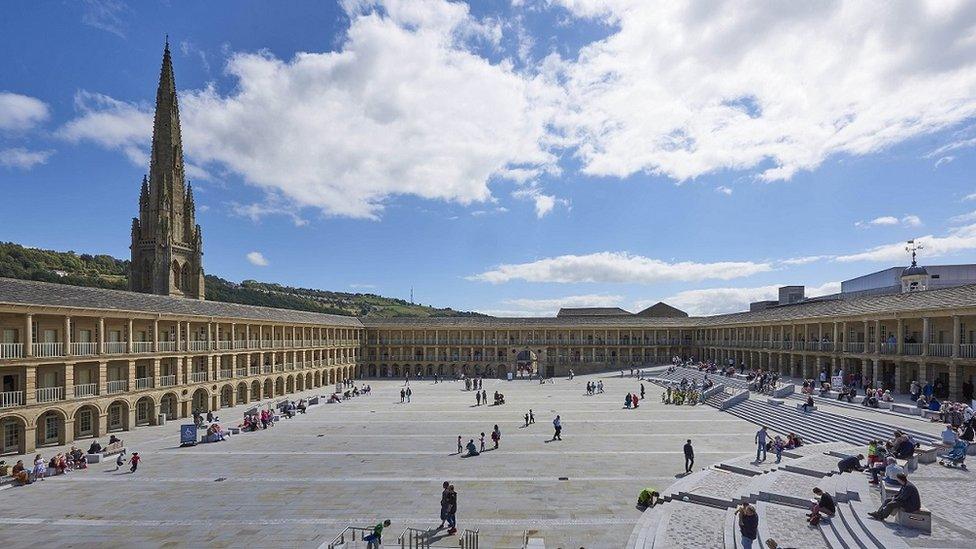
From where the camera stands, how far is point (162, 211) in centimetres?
6188

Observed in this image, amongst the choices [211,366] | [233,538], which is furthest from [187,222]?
[233,538]

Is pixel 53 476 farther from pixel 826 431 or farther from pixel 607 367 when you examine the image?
pixel 607 367

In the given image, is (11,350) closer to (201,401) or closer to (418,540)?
(201,401)

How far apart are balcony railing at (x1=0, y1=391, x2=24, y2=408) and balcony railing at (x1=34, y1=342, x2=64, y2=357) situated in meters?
2.04

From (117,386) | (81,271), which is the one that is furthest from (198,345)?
(81,271)

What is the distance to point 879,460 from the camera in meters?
16.8

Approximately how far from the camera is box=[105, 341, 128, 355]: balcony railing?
1217 inches

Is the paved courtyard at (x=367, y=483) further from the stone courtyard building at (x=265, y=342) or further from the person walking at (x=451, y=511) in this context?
the stone courtyard building at (x=265, y=342)

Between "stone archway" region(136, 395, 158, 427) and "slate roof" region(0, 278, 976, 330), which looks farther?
"stone archway" region(136, 395, 158, 427)

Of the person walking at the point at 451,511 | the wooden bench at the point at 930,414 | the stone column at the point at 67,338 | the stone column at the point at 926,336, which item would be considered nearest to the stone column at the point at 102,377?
the stone column at the point at 67,338

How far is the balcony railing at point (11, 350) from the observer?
80.4ft

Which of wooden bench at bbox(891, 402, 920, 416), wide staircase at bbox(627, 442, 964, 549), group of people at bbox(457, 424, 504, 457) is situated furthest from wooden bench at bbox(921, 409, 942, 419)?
group of people at bbox(457, 424, 504, 457)

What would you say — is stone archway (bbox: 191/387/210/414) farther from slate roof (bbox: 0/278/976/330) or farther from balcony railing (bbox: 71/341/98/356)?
balcony railing (bbox: 71/341/98/356)

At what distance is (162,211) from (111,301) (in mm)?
35254
